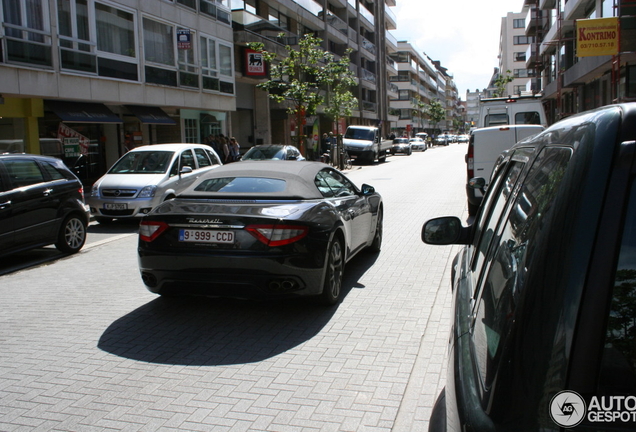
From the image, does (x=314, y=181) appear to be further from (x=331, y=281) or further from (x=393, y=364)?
(x=393, y=364)

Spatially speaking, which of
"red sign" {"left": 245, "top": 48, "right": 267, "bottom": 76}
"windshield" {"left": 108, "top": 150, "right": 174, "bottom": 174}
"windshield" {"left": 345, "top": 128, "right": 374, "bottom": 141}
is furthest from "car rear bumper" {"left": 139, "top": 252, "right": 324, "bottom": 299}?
"windshield" {"left": 345, "top": 128, "right": 374, "bottom": 141}

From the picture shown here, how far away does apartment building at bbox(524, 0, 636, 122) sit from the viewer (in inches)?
817

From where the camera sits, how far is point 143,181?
12758mm

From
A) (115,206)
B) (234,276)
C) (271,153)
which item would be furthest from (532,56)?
(234,276)

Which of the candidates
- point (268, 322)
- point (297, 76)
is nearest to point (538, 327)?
point (268, 322)

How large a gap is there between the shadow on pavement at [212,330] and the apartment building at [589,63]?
502 inches

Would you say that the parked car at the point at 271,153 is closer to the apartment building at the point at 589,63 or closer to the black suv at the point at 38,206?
the apartment building at the point at 589,63

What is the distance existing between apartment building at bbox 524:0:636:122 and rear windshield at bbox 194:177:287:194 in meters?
12.2

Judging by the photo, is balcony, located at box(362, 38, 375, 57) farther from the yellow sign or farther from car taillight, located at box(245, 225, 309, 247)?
car taillight, located at box(245, 225, 309, 247)

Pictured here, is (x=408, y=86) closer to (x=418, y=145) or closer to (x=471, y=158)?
(x=418, y=145)

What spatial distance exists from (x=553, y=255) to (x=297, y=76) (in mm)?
37223

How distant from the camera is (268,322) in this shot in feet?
18.5

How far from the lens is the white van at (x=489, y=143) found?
13141 mm

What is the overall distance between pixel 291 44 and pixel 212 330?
113 ft
